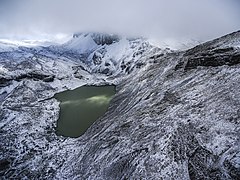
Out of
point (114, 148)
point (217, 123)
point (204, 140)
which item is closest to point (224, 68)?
point (217, 123)

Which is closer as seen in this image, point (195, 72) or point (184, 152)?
point (184, 152)

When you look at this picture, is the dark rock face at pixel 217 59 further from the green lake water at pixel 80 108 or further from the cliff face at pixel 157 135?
the green lake water at pixel 80 108

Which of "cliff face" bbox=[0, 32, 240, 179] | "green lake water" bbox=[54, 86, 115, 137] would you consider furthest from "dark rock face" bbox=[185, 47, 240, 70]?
"green lake water" bbox=[54, 86, 115, 137]

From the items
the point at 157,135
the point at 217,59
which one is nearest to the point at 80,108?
the point at 157,135

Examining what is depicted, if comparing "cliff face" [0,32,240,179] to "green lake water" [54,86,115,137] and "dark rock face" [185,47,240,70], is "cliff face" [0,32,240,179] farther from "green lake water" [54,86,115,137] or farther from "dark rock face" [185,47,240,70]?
"green lake water" [54,86,115,137]

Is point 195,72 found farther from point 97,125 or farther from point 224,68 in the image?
point 97,125

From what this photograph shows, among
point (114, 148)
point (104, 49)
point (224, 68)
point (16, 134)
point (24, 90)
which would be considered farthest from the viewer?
point (104, 49)
